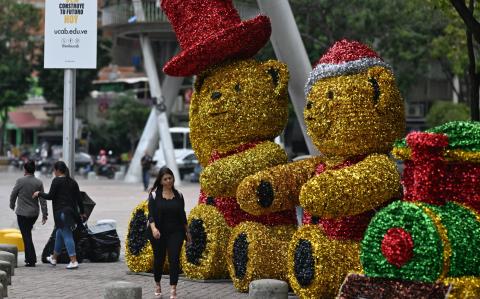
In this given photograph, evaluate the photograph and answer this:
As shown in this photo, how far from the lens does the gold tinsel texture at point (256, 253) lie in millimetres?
10016

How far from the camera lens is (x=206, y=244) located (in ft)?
35.3

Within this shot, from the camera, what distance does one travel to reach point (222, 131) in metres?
10.6

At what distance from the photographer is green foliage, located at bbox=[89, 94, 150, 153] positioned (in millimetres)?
49688

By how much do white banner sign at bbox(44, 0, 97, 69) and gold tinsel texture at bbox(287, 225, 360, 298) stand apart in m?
6.43

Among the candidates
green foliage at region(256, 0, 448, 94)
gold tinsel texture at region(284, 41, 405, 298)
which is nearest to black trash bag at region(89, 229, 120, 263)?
gold tinsel texture at region(284, 41, 405, 298)

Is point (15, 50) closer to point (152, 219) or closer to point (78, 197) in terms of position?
point (78, 197)

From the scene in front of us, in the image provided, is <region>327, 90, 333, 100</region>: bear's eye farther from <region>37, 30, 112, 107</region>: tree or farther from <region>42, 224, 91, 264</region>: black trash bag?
<region>37, 30, 112, 107</region>: tree

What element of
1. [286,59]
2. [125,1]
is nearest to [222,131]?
[286,59]

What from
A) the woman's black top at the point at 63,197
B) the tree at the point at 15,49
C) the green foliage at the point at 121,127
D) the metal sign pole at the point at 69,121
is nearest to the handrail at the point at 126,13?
the green foliage at the point at 121,127

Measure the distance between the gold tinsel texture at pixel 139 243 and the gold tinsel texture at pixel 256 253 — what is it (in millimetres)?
1601

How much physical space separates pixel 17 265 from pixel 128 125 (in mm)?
37592

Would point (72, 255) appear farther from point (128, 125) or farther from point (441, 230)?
point (128, 125)

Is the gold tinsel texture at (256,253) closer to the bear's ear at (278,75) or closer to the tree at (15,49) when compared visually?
the bear's ear at (278,75)

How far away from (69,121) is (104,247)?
7.17 ft
